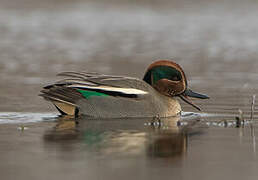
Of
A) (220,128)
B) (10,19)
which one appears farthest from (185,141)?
(10,19)

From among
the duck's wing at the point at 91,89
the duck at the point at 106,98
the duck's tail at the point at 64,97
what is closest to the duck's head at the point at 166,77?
the duck at the point at 106,98

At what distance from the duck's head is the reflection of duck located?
0.70 metres

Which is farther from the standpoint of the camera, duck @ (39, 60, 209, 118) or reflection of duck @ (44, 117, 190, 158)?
duck @ (39, 60, 209, 118)

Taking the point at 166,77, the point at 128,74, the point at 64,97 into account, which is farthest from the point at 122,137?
the point at 128,74

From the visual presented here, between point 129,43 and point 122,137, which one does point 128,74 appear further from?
point 122,137

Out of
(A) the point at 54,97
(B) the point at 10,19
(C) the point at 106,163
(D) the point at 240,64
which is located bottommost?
(C) the point at 106,163

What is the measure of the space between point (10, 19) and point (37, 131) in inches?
751

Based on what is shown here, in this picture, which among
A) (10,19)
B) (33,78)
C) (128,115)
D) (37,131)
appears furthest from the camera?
(10,19)

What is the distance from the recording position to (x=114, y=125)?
1141cm

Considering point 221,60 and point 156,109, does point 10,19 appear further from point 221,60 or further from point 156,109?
point 156,109

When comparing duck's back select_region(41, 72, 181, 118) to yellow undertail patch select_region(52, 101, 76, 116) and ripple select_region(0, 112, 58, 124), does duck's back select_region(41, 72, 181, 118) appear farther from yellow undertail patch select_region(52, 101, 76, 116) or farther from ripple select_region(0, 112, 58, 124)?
ripple select_region(0, 112, 58, 124)

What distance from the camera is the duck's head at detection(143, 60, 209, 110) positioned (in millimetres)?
12523

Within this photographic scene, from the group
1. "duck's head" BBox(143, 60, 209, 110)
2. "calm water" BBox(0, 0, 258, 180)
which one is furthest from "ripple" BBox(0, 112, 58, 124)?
"duck's head" BBox(143, 60, 209, 110)

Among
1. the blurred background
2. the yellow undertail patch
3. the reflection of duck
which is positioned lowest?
the reflection of duck
